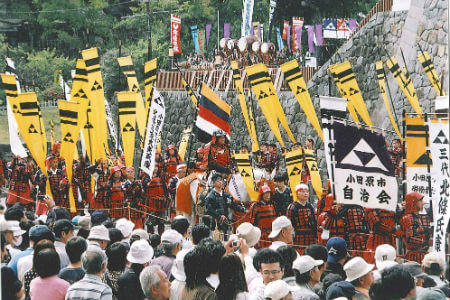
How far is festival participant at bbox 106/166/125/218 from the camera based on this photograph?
49.2 ft

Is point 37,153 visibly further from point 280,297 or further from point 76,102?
point 280,297

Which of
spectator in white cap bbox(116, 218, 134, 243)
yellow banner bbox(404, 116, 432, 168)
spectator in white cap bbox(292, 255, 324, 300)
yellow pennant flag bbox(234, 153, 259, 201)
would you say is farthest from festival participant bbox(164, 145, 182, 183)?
spectator in white cap bbox(292, 255, 324, 300)

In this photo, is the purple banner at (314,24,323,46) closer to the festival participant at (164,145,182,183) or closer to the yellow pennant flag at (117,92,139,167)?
the festival participant at (164,145,182,183)

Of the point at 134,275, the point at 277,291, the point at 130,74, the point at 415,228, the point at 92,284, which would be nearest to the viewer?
the point at 277,291

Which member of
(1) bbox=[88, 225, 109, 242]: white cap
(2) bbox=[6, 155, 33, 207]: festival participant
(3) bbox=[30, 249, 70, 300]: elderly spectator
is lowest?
(2) bbox=[6, 155, 33, 207]: festival participant

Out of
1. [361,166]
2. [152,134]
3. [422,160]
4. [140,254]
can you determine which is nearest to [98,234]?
[140,254]

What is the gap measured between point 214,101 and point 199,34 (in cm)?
2627

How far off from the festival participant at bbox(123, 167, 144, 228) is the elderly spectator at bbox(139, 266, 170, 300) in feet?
28.8

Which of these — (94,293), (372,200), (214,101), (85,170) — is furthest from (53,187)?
(94,293)

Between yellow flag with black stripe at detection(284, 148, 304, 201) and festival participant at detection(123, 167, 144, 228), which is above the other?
yellow flag with black stripe at detection(284, 148, 304, 201)

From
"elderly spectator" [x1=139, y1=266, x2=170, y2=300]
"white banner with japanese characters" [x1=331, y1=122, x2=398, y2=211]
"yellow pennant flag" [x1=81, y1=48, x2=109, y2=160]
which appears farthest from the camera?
"yellow pennant flag" [x1=81, y1=48, x2=109, y2=160]

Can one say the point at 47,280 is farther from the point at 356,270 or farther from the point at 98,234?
the point at 356,270

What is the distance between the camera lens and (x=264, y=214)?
12.0 m

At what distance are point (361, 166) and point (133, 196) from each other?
713 cm
